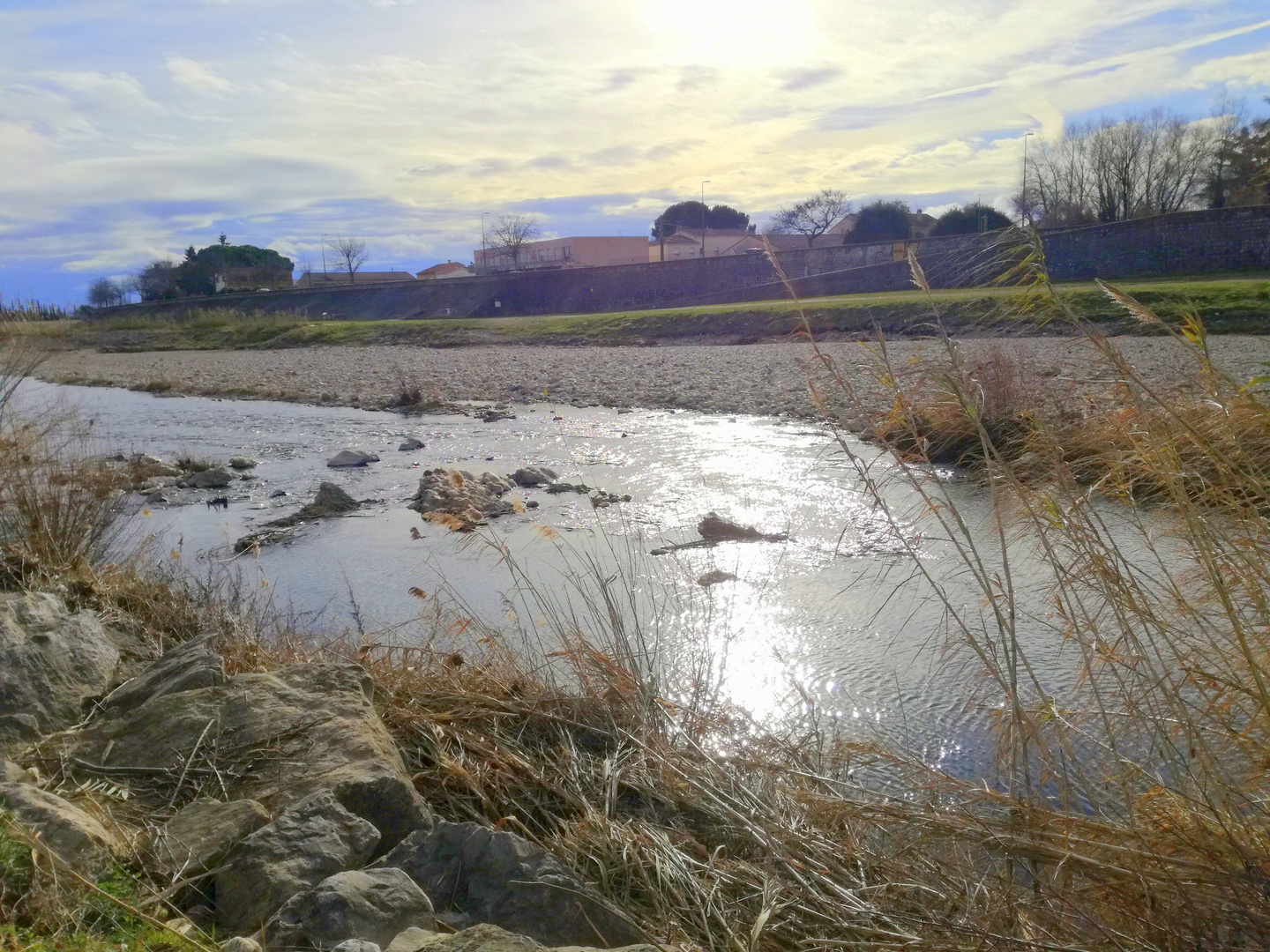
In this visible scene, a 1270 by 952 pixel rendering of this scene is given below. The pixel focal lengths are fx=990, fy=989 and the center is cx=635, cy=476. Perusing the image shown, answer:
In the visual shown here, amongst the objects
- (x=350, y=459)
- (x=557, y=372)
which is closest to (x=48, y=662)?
(x=350, y=459)

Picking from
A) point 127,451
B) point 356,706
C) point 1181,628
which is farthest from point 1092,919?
point 127,451

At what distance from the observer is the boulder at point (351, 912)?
262 centimetres

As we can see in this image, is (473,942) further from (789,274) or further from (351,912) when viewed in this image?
(789,274)

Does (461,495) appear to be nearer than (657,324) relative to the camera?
Yes

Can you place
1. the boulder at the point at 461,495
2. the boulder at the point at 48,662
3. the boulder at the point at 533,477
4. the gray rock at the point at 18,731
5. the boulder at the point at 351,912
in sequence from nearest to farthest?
the boulder at the point at 351,912
the gray rock at the point at 18,731
the boulder at the point at 48,662
the boulder at the point at 461,495
the boulder at the point at 533,477

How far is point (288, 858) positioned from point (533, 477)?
8652 millimetres

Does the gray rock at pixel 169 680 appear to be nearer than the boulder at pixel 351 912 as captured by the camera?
No

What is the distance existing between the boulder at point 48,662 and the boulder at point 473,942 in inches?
90.7

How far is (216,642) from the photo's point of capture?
5.28 meters

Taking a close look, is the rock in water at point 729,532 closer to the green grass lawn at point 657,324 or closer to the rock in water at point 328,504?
the rock in water at point 328,504

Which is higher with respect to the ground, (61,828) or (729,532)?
(61,828)

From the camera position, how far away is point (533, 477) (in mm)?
11586

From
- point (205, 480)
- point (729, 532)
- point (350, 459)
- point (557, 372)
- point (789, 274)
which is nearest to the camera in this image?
point (729, 532)

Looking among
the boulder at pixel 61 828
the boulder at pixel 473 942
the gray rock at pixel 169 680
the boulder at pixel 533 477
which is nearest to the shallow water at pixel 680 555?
the boulder at pixel 533 477
